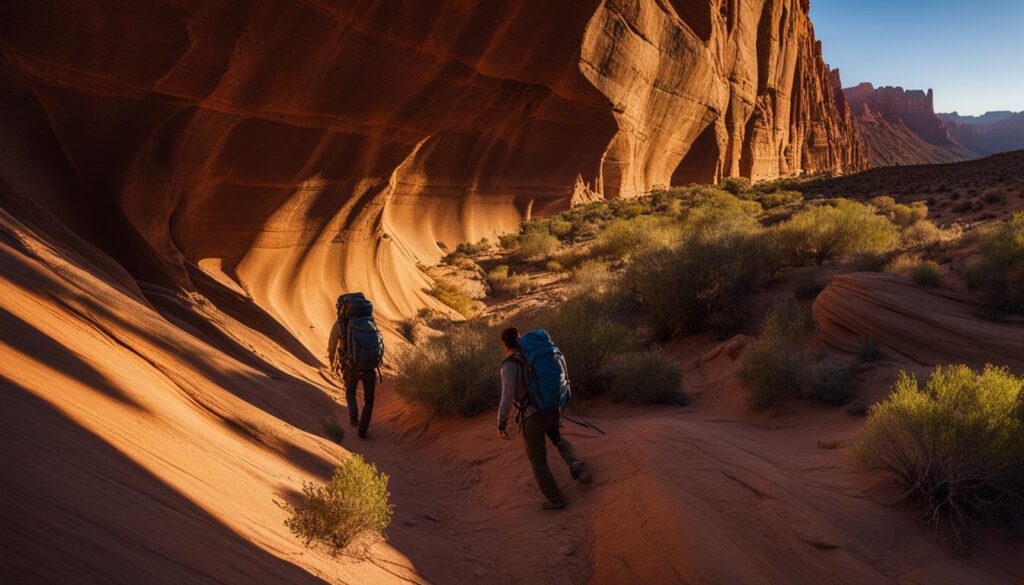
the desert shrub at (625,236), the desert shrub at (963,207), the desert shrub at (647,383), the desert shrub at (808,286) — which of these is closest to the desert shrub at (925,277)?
the desert shrub at (808,286)

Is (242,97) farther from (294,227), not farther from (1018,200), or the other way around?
(1018,200)

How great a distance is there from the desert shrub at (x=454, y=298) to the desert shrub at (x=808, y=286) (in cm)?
907

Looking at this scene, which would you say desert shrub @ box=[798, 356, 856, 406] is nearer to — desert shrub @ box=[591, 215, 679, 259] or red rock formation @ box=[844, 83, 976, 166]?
desert shrub @ box=[591, 215, 679, 259]

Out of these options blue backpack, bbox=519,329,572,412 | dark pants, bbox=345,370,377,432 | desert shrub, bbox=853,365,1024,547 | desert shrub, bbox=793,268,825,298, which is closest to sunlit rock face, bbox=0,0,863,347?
dark pants, bbox=345,370,377,432

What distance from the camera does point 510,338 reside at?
6379 mm

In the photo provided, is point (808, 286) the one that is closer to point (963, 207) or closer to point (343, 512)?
point (343, 512)

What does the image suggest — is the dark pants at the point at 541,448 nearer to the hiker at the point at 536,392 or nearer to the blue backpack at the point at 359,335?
the hiker at the point at 536,392

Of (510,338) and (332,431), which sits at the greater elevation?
(510,338)

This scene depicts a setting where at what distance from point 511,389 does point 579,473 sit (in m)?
1.17

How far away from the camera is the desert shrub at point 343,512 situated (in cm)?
433

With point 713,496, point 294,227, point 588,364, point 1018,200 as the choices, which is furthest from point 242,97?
point 1018,200

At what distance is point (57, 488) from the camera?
8.56 feet

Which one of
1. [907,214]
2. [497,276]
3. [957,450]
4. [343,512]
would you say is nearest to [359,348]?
[343,512]

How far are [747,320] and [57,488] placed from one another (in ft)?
40.2
